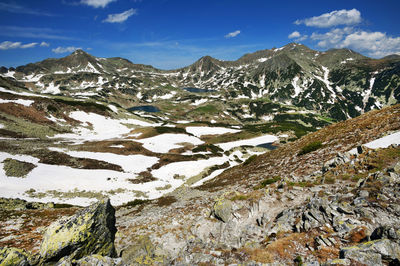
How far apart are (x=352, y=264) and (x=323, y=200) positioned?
4.49m

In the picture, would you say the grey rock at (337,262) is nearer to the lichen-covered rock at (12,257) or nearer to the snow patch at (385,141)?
the snow patch at (385,141)

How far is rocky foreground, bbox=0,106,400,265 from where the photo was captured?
376 inches

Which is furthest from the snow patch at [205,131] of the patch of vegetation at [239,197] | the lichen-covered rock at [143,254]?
the lichen-covered rock at [143,254]

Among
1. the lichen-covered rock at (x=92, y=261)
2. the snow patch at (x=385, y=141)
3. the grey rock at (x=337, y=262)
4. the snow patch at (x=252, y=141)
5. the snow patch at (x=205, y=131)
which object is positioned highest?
the snow patch at (x=385, y=141)

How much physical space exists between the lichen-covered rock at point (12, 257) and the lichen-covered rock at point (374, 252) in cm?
1487

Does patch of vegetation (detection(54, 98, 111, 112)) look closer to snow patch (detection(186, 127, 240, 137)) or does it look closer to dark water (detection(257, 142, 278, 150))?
snow patch (detection(186, 127, 240, 137))

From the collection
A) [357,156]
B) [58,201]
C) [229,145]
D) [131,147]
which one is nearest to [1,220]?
[58,201]

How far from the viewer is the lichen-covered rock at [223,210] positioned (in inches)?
583

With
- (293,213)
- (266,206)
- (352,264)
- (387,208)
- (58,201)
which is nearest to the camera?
(352,264)

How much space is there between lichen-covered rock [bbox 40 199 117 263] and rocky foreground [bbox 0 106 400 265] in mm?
50

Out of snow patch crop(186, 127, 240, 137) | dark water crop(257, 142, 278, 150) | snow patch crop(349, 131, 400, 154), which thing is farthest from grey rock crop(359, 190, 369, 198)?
snow patch crop(186, 127, 240, 137)

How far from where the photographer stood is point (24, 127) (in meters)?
76.2

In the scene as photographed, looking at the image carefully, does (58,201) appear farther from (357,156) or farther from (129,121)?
(129,121)

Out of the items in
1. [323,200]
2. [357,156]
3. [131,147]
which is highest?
[357,156]
